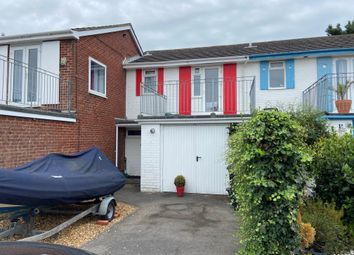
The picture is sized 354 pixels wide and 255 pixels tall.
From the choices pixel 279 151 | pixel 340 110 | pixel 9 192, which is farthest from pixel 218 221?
pixel 340 110

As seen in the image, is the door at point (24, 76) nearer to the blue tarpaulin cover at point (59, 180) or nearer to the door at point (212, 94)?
the blue tarpaulin cover at point (59, 180)

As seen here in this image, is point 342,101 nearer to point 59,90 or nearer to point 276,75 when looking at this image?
point 276,75

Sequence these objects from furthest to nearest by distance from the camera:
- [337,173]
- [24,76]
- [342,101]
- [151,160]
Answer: [151,160], [24,76], [342,101], [337,173]

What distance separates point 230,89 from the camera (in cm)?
1320

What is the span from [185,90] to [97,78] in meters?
3.99

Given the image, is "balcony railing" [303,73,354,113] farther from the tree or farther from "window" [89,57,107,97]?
the tree

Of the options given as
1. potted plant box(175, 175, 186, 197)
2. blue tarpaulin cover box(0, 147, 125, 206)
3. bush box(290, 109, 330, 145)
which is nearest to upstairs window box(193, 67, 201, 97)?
potted plant box(175, 175, 186, 197)

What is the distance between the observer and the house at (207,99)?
1095 cm

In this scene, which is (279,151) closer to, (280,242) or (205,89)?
(280,242)

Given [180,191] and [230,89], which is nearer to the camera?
[180,191]

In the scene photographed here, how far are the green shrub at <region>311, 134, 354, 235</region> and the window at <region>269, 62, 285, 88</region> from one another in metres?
7.33

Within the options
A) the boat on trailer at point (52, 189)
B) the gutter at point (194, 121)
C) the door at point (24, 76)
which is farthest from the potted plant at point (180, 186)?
the door at point (24, 76)

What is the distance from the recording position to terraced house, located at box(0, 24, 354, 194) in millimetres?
9688

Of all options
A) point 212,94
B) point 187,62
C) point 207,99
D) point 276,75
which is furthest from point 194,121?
point 276,75
